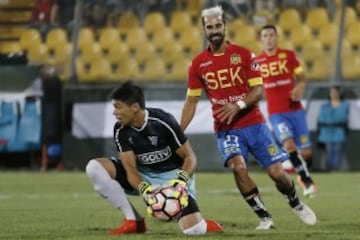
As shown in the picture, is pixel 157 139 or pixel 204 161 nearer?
pixel 157 139

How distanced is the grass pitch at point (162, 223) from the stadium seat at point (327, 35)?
3.34 m

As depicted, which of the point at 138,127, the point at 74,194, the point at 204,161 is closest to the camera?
the point at 138,127

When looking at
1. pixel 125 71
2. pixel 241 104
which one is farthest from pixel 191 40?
pixel 241 104

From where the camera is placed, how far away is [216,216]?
12.9 metres

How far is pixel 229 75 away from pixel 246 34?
39.7ft

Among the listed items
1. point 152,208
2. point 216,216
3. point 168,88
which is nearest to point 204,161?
point 168,88

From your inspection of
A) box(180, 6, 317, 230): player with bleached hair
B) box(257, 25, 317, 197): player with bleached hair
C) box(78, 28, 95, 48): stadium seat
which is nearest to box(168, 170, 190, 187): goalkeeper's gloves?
box(180, 6, 317, 230): player with bleached hair

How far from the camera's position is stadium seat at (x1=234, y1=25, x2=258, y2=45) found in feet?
76.5

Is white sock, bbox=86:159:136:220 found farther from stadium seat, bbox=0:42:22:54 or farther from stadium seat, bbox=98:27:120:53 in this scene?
stadium seat, bbox=0:42:22:54

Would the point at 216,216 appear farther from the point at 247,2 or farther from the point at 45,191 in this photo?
the point at 247,2

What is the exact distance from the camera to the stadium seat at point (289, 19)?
2344cm

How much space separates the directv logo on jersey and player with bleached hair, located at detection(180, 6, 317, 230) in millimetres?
688

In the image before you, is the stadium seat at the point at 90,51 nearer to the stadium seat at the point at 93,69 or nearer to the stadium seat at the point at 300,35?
the stadium seat at the point at 93,69

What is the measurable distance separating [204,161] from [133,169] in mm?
12614
